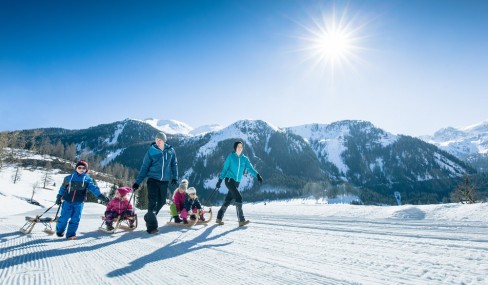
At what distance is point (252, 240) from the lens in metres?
5.40

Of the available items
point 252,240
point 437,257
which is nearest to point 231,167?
point 252,240

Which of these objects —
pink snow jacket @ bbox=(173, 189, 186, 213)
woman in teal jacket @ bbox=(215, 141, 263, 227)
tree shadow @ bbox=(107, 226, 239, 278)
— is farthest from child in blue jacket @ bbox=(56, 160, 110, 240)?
woman in teal jacket @ bbox=(215, 141, 263, 227)

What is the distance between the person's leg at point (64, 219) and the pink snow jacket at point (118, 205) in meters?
1.14

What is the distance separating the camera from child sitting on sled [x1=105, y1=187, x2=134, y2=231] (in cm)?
742

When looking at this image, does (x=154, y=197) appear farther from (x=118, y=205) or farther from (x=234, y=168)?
(x=234, y=168)

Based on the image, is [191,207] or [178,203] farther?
[178,203]

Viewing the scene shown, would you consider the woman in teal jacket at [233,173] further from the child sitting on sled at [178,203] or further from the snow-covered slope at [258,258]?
the snow-covered slope at [258,258]

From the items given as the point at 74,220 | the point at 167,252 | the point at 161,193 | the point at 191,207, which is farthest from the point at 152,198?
the point at 167,252

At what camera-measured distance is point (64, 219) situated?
21.0 ft

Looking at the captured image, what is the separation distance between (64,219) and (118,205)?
59.7 inches

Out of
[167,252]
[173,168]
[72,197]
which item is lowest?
[167,252]

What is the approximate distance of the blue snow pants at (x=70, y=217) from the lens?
20.3 ft

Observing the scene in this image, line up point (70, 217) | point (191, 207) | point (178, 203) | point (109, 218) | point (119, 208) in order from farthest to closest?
point (178, 203)
point (191, 207)
point (119, 208)
point (109, 218)
point (70, 217)

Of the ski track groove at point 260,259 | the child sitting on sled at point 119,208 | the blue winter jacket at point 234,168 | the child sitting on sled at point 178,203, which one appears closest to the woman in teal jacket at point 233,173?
the blue winter jacket at point 234,168
